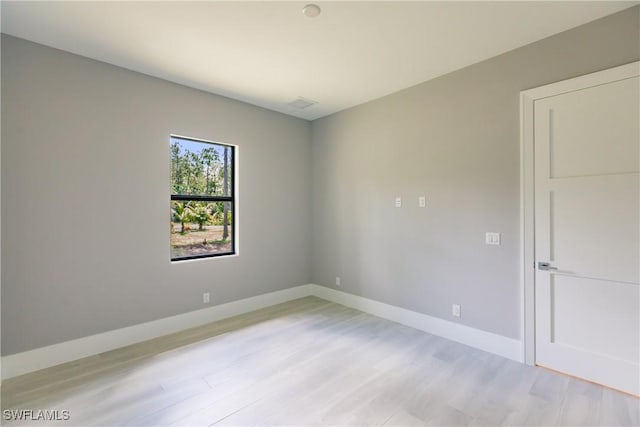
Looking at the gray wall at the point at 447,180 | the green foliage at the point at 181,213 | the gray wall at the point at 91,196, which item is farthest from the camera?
the green foliage at the point at 181,213

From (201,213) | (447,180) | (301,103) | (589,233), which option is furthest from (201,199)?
(589,233)

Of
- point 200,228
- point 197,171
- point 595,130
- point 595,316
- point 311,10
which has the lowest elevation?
point 595,316

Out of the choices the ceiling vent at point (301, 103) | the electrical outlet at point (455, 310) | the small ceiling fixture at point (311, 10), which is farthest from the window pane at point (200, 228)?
the electrical outlet at point (455, 310)

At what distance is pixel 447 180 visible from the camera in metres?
3.20

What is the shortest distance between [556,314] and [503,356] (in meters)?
0.62

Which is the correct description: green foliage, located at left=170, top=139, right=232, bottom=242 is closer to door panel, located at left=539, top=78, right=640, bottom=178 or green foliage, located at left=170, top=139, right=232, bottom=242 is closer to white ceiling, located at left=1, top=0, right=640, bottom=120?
white ceiling, located at left=1, top=0, right=640, bottom=120

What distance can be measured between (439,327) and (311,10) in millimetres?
3283

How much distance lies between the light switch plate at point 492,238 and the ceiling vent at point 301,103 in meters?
2.69

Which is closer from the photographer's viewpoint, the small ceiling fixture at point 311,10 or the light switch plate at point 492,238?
the small ceiling fixture at point 311,10

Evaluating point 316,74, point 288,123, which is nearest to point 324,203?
point 288,123

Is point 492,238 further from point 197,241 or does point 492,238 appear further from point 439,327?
point 197,241

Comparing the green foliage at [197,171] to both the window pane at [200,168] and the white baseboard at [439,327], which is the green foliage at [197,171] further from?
the white baseboard at [439,327]

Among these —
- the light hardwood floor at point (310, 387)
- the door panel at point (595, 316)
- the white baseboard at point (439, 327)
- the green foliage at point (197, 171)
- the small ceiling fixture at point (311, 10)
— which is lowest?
the light hardwood floor at point (310, 387)

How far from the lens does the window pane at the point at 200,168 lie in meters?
3.48
